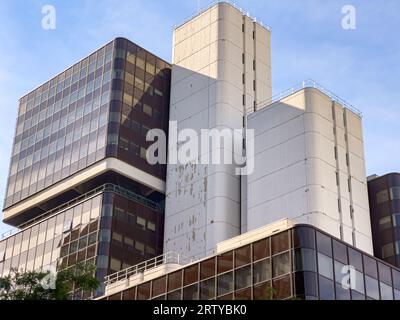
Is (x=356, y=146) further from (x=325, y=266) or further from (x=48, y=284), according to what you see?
(x=48, y=284)

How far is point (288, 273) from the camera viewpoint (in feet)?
218

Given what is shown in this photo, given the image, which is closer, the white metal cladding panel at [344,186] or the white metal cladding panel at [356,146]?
the white metal cladding panel at [344,186]

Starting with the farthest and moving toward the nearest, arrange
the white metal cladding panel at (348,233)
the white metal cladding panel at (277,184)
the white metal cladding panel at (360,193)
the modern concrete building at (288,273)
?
the white metal cladding panel at (360,193)
the white metal cladding panel at (277,184)
the white metal cladding panel at (348,233)
the modern concrete building at (288,273)

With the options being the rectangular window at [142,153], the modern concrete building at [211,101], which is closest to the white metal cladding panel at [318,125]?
the modern concrete building at [211,101]

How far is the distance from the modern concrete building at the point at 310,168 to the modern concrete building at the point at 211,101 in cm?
613

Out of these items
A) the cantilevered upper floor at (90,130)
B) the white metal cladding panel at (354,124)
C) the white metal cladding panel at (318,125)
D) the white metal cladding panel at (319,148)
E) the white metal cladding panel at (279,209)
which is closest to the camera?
the white metal cladding panel at (279,209)

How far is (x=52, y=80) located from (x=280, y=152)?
52.9 metres

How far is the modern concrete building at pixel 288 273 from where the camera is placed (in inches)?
2596

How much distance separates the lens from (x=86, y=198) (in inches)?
4828

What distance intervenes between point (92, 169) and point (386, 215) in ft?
146

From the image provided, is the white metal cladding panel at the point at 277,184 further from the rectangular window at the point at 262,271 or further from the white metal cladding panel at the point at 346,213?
the rectangular window at the point at 262,271
